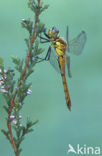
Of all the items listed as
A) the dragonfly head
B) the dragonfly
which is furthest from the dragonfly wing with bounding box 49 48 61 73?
the dragonfly head

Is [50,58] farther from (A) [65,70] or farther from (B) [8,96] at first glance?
(B) [8,96]

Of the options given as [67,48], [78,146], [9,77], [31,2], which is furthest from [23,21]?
[78,146]

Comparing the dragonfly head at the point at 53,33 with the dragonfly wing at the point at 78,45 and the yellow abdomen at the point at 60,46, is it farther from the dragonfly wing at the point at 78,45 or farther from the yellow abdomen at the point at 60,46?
the dragonfly wing at the point at 78,45

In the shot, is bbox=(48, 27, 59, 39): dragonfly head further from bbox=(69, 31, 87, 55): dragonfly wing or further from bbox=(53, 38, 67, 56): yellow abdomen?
bbox=(69, 31, 87, 55): dragonfly wing

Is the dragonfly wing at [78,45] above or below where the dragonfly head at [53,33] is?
below

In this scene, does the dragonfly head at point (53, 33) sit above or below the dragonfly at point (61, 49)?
above

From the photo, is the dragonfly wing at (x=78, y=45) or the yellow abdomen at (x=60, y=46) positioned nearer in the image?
the yellow abdomen at (x=60, y=46)

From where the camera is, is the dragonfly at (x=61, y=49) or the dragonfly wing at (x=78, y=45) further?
the dragonfly wing at (x=78, y=45)

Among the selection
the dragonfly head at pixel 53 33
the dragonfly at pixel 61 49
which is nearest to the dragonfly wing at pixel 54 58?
the dragonfly at pixel 61 49

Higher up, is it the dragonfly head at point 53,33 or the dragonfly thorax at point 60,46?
the dragonfly head at point 53,33

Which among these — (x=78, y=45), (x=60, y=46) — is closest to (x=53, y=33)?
(x=60, y=46)

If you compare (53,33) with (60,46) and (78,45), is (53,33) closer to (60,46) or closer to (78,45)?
(60,46)
